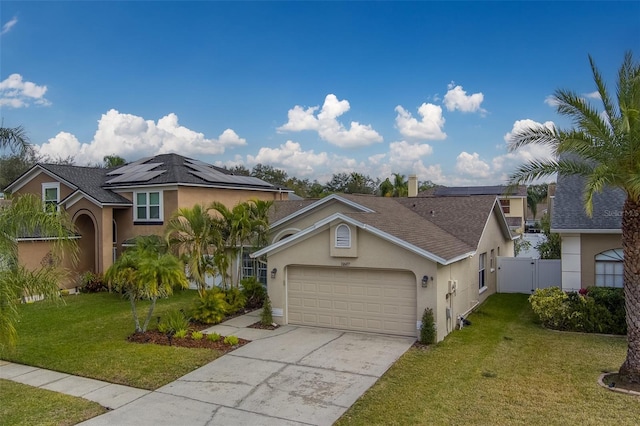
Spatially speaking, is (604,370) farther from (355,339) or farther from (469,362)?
(355,339)

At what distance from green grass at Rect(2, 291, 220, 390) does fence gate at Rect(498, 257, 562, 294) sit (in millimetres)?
14294

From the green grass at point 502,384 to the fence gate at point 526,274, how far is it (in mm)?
6912

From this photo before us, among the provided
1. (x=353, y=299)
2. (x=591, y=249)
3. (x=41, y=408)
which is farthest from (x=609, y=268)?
(x=41, y=408)

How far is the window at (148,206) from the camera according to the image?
23094mm

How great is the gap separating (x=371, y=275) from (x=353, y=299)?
931mm

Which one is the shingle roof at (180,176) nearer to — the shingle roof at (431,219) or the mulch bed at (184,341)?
the shingle roof at (431,219)

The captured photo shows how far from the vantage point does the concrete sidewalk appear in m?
8.55

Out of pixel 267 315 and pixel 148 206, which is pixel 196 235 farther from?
pixel 148 206

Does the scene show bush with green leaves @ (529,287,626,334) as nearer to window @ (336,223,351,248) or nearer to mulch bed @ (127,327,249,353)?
window @ (336,223,351,248)

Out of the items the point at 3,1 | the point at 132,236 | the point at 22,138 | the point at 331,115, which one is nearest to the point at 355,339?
the point at 22,138

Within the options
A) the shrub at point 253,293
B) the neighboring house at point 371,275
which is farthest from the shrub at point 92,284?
the neighboring house at point 371,275

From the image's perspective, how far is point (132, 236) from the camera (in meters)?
23.7

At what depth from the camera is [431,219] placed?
18969 mm

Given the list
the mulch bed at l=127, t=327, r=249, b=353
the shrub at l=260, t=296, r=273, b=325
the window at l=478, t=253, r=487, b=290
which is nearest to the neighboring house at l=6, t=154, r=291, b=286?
the shrub at l=260, t=296, r=273, b=325
